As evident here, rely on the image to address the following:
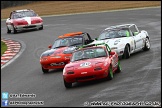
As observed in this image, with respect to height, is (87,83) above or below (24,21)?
above

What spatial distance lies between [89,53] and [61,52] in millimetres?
3236

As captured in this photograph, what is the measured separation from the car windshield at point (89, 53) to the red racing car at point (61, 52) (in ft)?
8.51

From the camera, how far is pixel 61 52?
17.5 meters

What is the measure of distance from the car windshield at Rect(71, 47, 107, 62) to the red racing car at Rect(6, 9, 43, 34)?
1920 cm

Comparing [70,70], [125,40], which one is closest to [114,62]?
[70,70]

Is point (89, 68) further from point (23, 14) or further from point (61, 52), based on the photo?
point (23, 14)

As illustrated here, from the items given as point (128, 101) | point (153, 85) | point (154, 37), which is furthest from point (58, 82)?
point (154, 37)

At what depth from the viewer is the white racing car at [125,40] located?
58.4 feet

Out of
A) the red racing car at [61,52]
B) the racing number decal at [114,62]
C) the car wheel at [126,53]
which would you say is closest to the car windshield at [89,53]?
the racing number decal at [114,62]

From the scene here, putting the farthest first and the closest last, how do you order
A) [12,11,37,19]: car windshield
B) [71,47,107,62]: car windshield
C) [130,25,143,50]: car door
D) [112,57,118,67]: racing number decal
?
[12,11,37,19]: car windshield
[130,25,143,50]: car door
[71,47,107,62]: car windshield
[112,57,118,67]: racing number decal

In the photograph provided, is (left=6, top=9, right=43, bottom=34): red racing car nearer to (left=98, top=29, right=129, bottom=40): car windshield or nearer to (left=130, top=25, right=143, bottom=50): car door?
(left=130, top=25, right=143, bottom=50): car door

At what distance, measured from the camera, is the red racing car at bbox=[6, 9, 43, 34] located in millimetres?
33531

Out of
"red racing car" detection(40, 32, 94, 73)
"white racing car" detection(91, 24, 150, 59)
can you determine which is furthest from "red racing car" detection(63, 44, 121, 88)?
"white racing car" detection(91, 24, 150, 59)

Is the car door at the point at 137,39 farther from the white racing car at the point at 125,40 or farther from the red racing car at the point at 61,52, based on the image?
the red racing car at the point at 61,52
